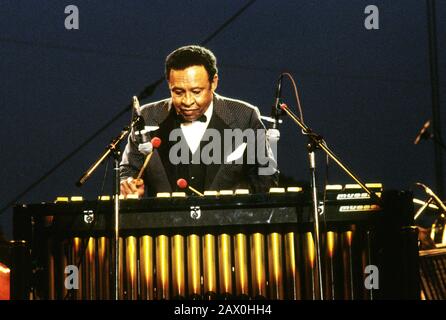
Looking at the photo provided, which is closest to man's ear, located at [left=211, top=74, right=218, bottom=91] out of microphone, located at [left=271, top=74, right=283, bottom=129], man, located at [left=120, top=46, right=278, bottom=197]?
man, located at [left=120, top=46, right=278, bottom=197]

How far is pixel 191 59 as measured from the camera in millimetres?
5348

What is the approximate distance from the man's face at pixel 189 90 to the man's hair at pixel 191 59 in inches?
1.5

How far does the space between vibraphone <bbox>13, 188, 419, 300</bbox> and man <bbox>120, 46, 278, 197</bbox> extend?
3.62ft

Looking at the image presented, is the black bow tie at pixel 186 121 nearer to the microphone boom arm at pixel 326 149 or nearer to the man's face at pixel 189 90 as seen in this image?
the man's face at pixel 189 90

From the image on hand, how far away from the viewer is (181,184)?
426 centimetres

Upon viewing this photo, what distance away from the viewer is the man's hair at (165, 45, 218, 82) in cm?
530

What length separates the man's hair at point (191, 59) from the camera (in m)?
5.30

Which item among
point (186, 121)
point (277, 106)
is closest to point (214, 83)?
point (186, 121)

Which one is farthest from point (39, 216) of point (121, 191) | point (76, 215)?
point (121, 191)

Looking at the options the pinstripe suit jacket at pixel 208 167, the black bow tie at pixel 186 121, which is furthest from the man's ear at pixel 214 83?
the black bow tie at pixel 186 121

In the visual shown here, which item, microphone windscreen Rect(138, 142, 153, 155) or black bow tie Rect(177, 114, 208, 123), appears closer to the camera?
microphone windscreen Rect(138, 142, 153, 155)

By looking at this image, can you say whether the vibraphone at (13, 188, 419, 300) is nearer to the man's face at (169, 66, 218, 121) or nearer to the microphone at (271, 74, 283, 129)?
the microphone at (271, 74, 283, 129)

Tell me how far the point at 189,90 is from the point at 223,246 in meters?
1.60
